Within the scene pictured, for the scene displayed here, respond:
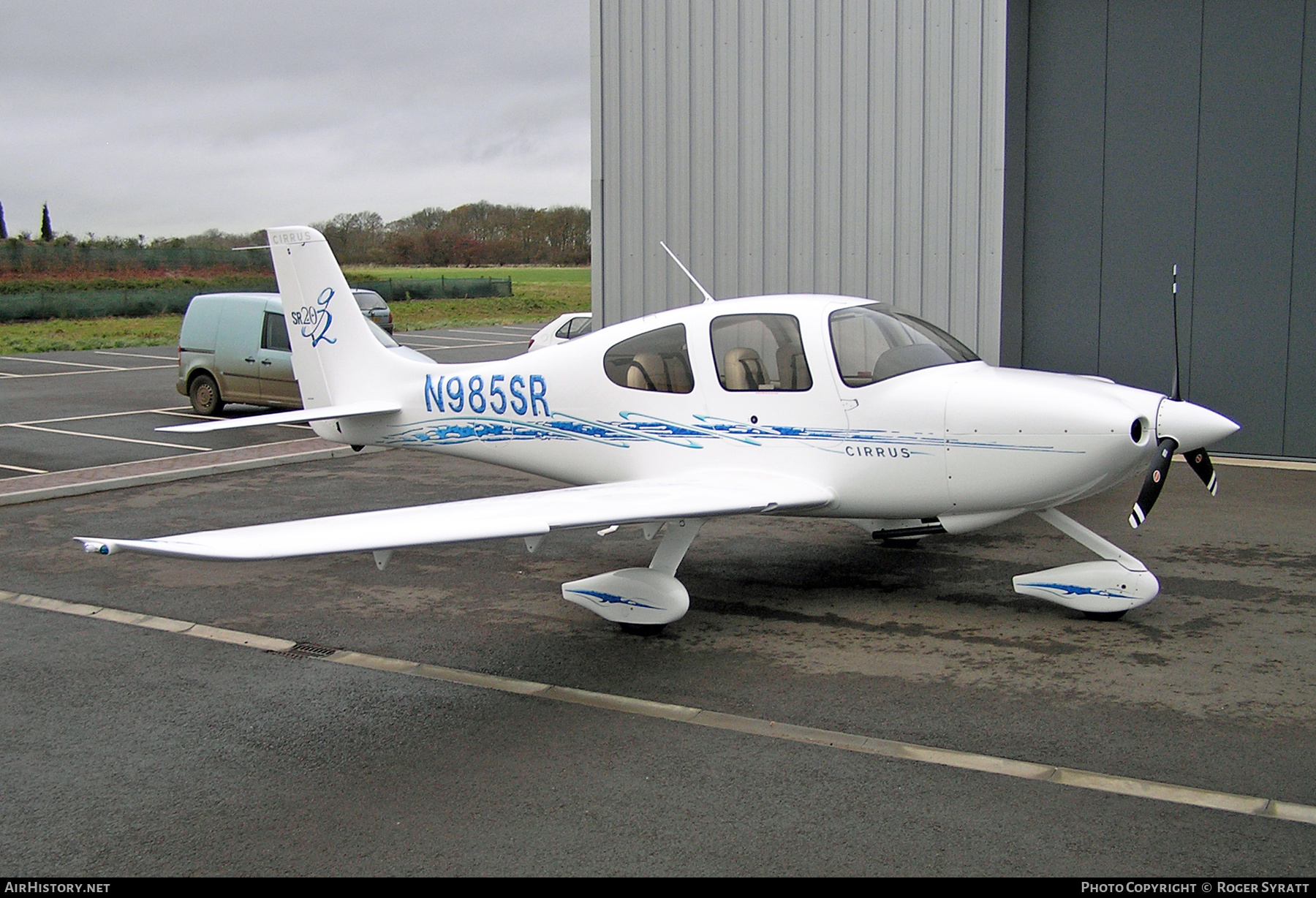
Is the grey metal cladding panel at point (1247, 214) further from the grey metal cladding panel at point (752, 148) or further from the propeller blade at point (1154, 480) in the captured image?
the propeller blade at point (1154, 480)

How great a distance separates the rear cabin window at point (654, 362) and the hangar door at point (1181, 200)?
24.6 ft

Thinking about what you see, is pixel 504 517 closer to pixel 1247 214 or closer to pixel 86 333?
pixel 1247 214

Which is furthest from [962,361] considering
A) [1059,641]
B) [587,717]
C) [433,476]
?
[433,476]

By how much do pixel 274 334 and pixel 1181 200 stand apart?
39.3 ft

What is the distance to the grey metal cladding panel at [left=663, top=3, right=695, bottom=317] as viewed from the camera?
46.1 ft

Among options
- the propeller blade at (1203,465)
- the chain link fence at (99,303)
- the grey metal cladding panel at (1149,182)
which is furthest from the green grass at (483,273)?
the propeller blade at (1203,465)

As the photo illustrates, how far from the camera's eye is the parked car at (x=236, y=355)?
16641mm

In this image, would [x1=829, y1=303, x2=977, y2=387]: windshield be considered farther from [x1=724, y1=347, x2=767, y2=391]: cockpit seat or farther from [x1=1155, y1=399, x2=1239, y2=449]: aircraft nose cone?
[x1=1155, y1=399, x2=1239, y2=449]: aircraft nose cone

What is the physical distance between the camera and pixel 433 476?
1273 cm

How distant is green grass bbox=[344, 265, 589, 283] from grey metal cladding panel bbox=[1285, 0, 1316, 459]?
191ft

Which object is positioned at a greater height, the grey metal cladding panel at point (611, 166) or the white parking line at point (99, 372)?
the grey metal cladding panel at point (611, 166)

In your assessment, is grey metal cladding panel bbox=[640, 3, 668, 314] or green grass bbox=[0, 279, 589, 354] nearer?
grey metal cladding panel bbox=[640, 3, 668, 314]

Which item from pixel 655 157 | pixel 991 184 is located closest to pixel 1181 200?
pixel 991 184

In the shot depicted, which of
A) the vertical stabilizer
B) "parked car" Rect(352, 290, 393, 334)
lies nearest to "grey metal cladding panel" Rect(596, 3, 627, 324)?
the vertical stabilizer
